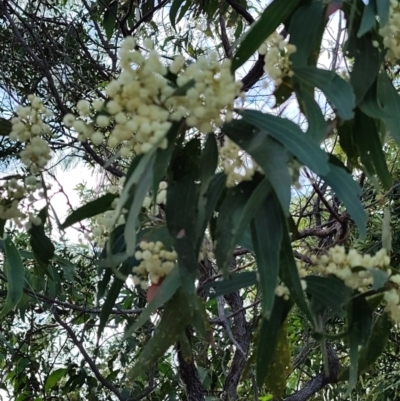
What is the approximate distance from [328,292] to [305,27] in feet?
1.04

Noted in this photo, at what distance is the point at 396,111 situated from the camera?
717 millimetres

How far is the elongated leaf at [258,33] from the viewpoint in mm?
594

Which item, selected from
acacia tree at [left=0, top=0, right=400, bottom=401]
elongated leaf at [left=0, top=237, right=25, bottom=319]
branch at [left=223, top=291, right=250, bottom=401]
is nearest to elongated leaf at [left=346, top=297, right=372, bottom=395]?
acacia tree at [left=0, top=0, right=400, bottom=401]

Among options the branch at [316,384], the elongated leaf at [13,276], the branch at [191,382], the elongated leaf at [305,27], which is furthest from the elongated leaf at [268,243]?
the branch at [316,384]

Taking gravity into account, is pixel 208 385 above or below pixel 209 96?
above

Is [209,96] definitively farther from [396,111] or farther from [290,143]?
[396,111]

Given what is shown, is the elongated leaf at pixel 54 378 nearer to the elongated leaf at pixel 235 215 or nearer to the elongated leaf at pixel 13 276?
the elongated leaf at pixel 13 276

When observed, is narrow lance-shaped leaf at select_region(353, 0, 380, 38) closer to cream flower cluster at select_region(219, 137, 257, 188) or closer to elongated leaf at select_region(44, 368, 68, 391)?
cream flower cluster at select_region(219, 137, 257, 188)

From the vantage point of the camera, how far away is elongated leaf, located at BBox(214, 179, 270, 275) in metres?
0.50

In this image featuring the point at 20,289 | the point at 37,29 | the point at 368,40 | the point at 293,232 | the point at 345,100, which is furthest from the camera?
the point at 37,29

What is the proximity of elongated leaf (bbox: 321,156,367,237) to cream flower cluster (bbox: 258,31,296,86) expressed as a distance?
0.11m

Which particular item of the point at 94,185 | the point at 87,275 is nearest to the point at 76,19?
the point at 94,185

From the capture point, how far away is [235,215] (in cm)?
55

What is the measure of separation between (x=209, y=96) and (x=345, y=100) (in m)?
0.17
